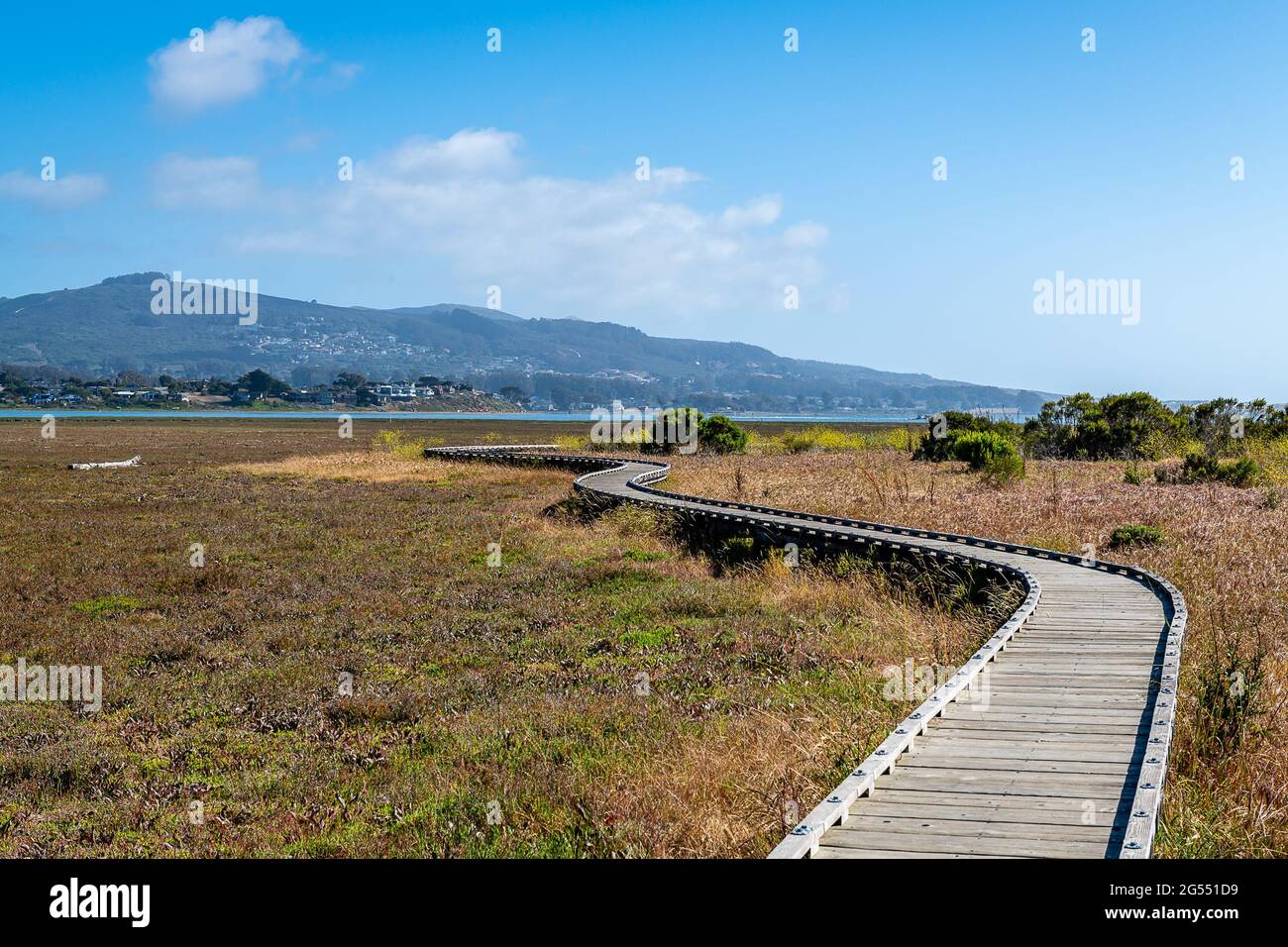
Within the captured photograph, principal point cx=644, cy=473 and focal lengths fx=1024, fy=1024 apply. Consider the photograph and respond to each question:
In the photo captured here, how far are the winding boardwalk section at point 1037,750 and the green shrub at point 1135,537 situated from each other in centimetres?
449

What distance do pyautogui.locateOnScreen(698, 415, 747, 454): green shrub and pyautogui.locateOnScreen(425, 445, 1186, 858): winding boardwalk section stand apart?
37.2m

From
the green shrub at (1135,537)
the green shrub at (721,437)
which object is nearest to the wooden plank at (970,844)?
the green shrub at (1135,537)

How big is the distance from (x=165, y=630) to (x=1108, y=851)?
42.1 ft

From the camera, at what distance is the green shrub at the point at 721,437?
50625 millimetres

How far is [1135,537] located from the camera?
17703 millimetres

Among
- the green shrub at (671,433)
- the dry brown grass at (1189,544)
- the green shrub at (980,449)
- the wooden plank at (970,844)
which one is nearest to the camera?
the wooden plank at (970,844)

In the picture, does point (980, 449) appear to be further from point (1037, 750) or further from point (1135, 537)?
point (1037, 750)

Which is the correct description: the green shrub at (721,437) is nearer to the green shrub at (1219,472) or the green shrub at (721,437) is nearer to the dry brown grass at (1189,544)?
the dry brown grass at (1189,544)

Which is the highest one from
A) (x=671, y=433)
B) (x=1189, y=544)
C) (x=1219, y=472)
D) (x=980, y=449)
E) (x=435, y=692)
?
(x=671, y=433)

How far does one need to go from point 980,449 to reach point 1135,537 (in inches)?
716

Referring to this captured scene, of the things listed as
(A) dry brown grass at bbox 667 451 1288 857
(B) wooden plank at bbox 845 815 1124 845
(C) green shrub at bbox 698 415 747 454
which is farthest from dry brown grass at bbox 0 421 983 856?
(C) green shrub at bbox 698 415 747 454

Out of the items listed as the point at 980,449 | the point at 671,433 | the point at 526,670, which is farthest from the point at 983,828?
the point at 671,433

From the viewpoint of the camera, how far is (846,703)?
30.9ft

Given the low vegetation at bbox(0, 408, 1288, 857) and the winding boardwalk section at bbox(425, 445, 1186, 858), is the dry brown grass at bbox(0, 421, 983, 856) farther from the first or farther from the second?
the winding boardwalk section at bbox(425, 445, 1186, 858)
